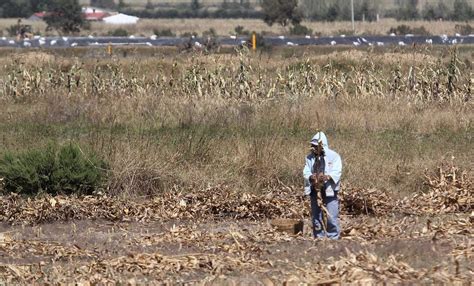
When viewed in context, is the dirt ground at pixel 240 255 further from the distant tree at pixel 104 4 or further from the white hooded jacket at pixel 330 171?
the distant tree at pixel 104 4

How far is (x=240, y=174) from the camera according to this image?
63.4 feet

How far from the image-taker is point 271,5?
85000mm

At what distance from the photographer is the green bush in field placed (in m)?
17.9

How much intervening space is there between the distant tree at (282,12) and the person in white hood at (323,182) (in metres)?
71.1

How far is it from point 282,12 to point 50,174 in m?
68.0

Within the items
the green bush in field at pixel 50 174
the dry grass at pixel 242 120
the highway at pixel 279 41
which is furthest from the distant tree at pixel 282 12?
the green bush in field at pixel 50 174

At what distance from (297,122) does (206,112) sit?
226cm

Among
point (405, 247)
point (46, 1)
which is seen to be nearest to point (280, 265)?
point (405, 247)

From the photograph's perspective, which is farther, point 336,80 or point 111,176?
point 336,80

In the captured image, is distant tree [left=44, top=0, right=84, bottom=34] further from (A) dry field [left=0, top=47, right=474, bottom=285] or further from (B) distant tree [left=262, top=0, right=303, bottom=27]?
(A) dry field [left=0, top=47, right=474, bottom=285]

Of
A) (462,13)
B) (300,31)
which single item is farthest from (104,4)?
(300,31)

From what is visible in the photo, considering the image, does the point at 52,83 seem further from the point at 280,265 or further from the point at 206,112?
the point at 280,265

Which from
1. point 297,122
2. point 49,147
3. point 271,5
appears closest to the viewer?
point 49,147

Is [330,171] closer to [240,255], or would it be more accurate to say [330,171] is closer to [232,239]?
[232,239]
